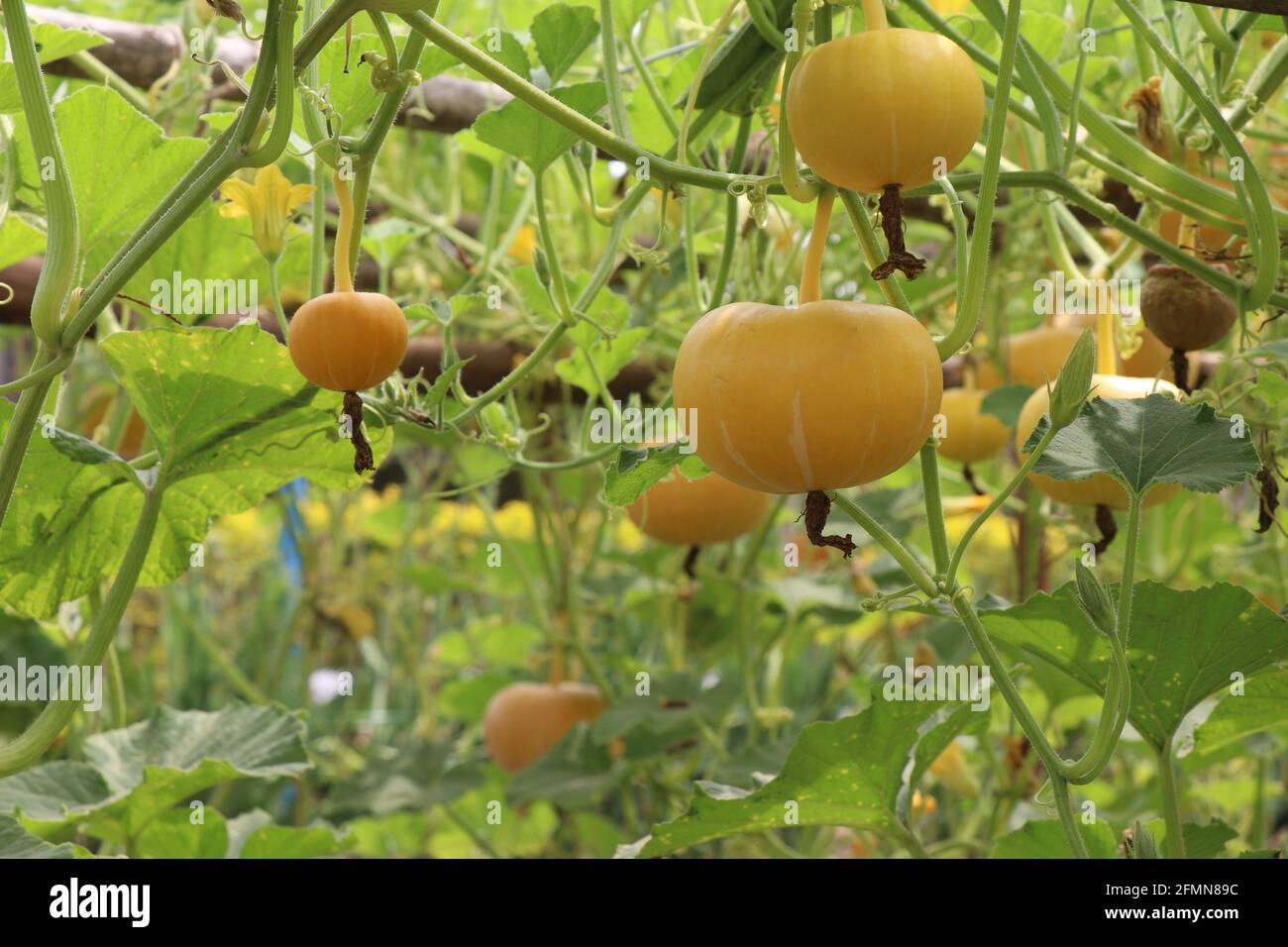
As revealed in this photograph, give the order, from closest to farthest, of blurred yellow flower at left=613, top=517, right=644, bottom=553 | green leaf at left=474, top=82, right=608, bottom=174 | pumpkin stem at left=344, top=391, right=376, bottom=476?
1. pumpkin stem at left=344, top=391, right=376, bottom=476
2. green leaf at left=474, top=82, right=608, bottom=174
3. blurred yellow flower at left=613, top=517, right=644, bottom=553

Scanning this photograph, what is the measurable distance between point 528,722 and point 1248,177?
3.21 ft

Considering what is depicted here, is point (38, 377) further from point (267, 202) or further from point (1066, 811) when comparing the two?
point (1066, 811)

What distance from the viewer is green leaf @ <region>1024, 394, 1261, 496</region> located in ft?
1.71

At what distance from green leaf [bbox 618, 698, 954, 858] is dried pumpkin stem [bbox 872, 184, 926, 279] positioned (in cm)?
32

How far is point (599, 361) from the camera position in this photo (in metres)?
0.91

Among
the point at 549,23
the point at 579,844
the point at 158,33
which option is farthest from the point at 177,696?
the point at 549,23

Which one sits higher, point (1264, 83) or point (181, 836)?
point (1264, 83)

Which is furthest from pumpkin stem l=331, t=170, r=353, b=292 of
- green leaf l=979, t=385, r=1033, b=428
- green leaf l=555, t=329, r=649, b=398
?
green leaf l=979, t=385, r=1033, b=428

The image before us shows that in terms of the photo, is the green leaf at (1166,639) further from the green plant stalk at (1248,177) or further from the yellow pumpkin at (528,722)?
the yellow pumpkin at (528,722)

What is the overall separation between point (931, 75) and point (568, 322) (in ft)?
0.99

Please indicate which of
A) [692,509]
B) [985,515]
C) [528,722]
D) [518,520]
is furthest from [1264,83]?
[518,520]

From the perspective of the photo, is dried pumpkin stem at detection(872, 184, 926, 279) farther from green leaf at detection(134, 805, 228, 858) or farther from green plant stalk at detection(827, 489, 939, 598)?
green leaf at detection(134, 805, 228, 858)
